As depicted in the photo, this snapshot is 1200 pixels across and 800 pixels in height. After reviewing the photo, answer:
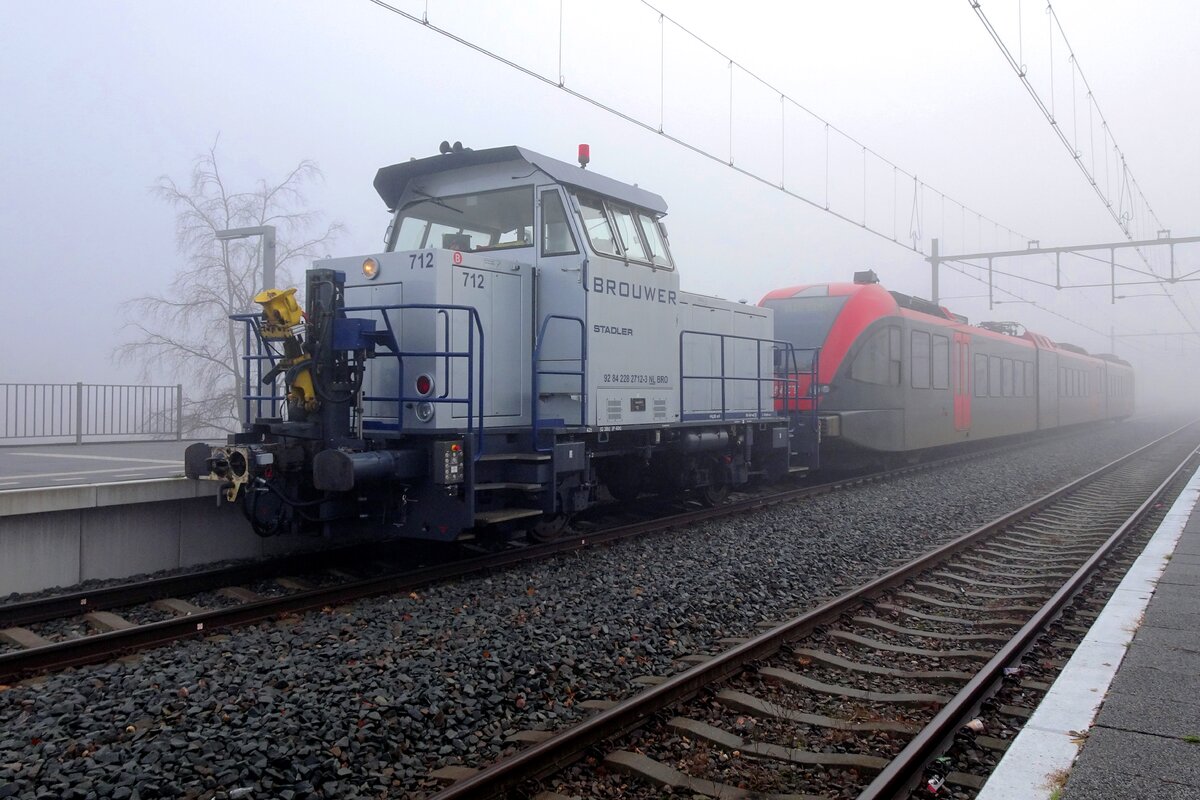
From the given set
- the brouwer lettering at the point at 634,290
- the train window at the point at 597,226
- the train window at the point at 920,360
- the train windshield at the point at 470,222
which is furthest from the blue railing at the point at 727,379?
the train window at the point at 920,360

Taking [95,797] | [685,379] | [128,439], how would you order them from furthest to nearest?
1. [128,439]
2. [685,379]
3. [95,797]

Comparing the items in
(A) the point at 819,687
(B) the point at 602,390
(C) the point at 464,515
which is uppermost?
(B) the point at 602,390

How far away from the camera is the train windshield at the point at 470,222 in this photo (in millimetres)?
8125

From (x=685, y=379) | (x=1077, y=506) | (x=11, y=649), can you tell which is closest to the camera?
(x=11, y=649)

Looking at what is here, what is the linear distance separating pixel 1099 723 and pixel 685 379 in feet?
20.3

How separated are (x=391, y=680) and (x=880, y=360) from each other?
12.1 m

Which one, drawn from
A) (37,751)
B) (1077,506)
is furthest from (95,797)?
(1077,506)

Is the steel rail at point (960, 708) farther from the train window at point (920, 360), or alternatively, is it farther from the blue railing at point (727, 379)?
→ the train window at point (920, 360)

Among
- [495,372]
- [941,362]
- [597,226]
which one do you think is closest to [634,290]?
[597,226]

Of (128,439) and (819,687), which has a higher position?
(128,439)

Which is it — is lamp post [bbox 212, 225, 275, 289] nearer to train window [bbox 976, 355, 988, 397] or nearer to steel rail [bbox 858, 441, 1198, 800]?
steel rail [bbox 858, 441, 1198, 800]

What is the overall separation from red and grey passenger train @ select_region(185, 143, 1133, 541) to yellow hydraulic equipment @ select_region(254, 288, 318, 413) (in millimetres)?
17

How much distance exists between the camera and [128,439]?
1538 cm

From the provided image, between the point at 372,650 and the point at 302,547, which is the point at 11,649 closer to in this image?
the point at 372,650
